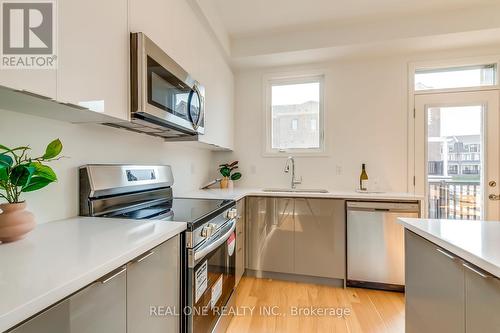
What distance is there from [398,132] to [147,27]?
8.75 feet

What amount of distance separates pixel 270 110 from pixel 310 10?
45.5 inches

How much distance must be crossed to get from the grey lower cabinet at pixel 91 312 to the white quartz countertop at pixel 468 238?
1121mm

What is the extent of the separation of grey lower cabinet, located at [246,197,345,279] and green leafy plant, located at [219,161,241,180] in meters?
0.60

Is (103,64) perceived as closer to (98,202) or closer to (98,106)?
(98,106)

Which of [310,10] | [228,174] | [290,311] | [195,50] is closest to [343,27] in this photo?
[310,10]

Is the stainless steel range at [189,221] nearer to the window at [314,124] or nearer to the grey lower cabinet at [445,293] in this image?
the grey lower cabinet at [445,293]

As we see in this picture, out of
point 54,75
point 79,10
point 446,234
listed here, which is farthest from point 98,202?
point 446,234

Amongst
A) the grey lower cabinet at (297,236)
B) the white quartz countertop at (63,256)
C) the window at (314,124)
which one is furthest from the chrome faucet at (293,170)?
the white quartz countertop at (63,256)

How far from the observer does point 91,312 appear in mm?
600

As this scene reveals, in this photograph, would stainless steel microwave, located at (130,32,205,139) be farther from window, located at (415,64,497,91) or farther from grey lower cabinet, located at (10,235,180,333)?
window, located at (415,64,497,91)

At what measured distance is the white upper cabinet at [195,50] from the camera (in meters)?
1.25

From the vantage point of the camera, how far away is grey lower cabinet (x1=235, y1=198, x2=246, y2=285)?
208 centimetres

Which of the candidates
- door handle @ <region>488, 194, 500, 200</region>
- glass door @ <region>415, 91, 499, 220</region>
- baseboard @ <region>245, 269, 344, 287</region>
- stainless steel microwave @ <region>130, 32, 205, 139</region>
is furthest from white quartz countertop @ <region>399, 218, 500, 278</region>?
door handle @ <region>488, 194, 500, 200</region>

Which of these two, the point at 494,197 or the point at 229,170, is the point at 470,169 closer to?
the point at 494,197
